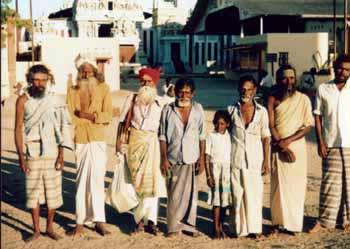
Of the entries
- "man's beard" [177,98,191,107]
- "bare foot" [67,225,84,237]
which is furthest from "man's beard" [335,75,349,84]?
"bare foot" [67,225,84,237]

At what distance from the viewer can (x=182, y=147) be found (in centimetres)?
506

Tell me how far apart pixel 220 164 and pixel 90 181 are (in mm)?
1165

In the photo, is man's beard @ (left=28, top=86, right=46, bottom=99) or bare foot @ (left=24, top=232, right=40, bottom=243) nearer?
man's beard @ (left=28, top=86, right=46, bottom=99)

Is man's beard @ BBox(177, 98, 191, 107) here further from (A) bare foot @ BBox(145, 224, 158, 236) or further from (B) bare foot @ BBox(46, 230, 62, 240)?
(B) bare foot @ BBox(46, 230, 62, 240)

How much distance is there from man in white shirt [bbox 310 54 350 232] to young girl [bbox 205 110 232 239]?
0.84m

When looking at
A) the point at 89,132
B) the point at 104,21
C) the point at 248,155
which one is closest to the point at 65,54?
the point at 104,21

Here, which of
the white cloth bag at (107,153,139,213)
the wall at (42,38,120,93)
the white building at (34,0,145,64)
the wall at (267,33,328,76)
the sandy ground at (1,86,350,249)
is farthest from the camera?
the white building at (34,0,145,64)

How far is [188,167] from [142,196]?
516 mm

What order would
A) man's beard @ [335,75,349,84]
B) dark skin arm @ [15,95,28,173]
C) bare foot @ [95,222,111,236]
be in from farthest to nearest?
bare foot @ [95,222,111,236], man's beard @ [335,75,349,84], dark skin arm @ [15,95,28,173]

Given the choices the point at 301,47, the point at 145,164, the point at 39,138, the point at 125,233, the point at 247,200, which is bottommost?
the point at 125,233

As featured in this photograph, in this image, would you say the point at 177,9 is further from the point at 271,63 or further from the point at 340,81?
the point at 340,81

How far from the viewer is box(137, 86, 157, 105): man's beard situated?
524cm

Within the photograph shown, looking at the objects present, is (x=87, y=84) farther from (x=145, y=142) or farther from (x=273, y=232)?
(x=273, y=232)

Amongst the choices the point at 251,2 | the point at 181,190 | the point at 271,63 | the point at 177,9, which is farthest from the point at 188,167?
the point at 177,9
